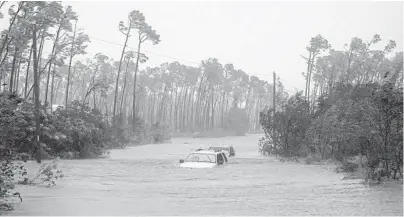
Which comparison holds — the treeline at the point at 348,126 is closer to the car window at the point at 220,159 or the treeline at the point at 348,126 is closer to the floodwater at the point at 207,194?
the floodwater at the point at 207,194

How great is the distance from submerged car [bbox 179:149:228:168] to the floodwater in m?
0.51

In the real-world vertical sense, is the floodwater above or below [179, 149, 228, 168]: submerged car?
below

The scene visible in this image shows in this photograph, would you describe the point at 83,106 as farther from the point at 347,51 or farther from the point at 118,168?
the point at 347,51

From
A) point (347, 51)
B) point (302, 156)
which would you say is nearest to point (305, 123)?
point (302, 156)

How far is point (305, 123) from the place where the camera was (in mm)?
32625

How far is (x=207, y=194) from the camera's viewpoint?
1672 centimetres

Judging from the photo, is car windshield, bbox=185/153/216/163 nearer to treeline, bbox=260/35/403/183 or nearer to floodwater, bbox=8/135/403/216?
floodwater, bbox=8/135/403/216

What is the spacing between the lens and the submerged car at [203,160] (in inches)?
935

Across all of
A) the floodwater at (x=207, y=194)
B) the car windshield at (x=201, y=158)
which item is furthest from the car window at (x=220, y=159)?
the floodwater at (x=207, y=194)

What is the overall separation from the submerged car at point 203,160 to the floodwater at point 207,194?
1.66ft

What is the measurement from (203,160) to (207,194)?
7928 mm

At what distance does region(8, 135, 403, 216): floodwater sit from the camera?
42.7 ft

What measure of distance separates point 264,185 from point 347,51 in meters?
60.4

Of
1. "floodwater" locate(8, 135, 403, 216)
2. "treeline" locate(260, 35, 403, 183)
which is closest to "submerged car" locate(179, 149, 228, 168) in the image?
"floodwater" locate(8, 135, 403, 216)
